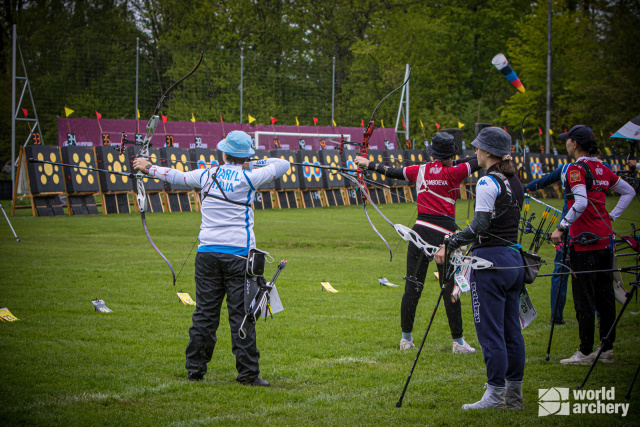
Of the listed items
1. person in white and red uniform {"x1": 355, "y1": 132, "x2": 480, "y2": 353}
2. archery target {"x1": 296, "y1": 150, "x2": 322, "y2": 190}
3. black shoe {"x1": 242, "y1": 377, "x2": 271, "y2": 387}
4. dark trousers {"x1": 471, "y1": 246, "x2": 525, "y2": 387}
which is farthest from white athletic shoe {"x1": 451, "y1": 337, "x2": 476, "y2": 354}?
archery target {"x1": 296, "y1": 150, "x2": 322, "y2": 190}

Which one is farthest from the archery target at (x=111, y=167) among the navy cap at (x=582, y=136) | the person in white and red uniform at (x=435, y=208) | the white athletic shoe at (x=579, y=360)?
the white athletic shoe at (x=579, y=360)

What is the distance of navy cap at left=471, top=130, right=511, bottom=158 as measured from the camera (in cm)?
415

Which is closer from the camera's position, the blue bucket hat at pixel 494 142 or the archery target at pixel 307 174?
the blue bucket hat at pixel 494 142

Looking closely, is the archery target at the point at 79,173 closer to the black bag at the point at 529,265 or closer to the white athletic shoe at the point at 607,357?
the white athletic shoe at the point at 607,357

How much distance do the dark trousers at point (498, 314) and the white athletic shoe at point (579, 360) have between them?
141 centimetres

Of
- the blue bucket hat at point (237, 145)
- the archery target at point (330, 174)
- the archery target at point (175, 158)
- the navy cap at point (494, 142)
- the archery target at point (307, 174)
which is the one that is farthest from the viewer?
the archery target at point (330, 174)

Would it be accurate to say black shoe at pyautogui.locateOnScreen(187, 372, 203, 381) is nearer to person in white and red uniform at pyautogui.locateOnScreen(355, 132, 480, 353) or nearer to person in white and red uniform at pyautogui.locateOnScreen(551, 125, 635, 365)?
person in white and red uniform at pyautogui.locateOnScreen(355, 132, 480, 353)

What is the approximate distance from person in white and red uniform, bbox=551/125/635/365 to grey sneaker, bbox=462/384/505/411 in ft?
5.03

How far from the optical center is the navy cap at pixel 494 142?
4.15 meters

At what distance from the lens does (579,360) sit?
5.30 metres

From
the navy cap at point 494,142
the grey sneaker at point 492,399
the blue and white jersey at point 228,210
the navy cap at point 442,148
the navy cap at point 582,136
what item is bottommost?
the grey sneaker at point 492,399

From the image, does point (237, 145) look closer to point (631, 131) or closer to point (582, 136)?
point (582, 136)

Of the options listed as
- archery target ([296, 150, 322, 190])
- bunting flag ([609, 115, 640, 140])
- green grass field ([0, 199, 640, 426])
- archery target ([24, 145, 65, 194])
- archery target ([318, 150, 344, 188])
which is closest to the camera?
green grass field ([0, 199, 640, 426])

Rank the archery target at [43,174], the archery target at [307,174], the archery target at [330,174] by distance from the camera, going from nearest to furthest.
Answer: the archery target at [43,174], the archery target at [307,174], the archery target at [330,174]
